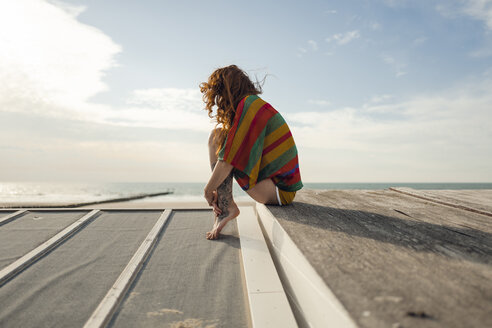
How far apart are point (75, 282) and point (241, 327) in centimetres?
96

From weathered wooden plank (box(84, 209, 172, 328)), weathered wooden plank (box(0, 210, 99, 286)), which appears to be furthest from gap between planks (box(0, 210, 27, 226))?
weathered wooden plank (box(84, 209, 172, 328))

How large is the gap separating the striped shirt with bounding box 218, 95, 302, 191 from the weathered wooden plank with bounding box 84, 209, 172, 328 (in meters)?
0.81

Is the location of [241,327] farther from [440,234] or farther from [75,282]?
[440,234]

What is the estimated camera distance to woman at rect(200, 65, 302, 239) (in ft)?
5.74

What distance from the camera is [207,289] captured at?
1.34 metres

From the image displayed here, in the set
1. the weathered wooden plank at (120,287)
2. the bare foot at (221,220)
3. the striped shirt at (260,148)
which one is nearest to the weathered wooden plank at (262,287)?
the bare foot at (221,220)

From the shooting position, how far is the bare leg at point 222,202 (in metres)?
1.97

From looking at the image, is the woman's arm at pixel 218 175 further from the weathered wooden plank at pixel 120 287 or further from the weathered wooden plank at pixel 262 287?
the weathered wooden plank at pixel 120 287

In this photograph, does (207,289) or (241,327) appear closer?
(241,327)

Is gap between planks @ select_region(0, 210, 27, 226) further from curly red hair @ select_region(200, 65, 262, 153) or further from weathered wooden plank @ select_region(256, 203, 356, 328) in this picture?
weathered wooden plank @ select_region(256, 203, 356, 328)

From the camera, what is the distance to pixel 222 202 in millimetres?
2021

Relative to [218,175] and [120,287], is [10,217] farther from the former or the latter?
[218,175]

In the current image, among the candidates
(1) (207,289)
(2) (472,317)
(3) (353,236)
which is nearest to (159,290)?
(1) (207,289)

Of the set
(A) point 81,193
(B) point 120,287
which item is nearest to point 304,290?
(B) point 120,287
